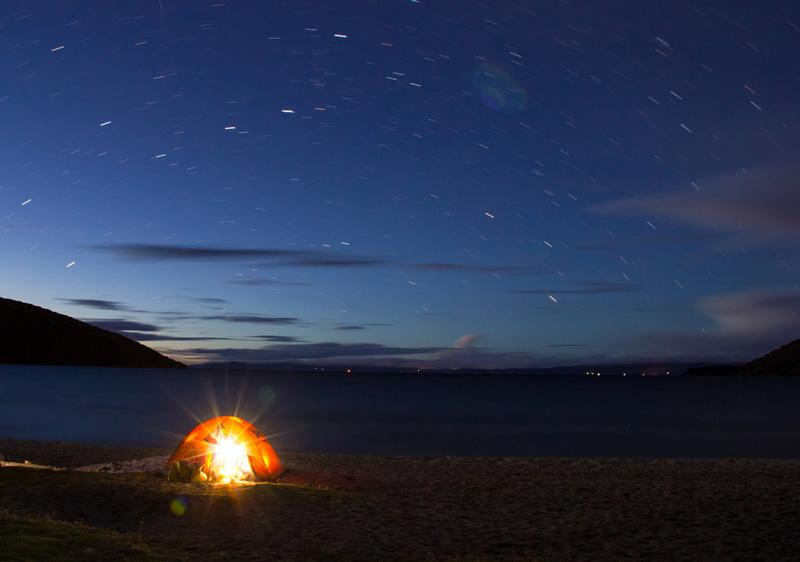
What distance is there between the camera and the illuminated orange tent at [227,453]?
60.6ft

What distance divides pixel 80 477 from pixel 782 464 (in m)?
19.1

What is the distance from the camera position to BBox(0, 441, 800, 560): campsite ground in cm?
1048

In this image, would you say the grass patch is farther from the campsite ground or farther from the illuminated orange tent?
the illuminated orange tent

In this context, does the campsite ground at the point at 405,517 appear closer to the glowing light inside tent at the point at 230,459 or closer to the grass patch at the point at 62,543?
the grass patch at the point at 62,543

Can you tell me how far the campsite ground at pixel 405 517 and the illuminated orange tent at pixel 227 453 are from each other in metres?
0.89

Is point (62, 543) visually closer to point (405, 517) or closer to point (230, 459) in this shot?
point (405, 517)

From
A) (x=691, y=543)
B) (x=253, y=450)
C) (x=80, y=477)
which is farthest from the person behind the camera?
(x=253, y=450)

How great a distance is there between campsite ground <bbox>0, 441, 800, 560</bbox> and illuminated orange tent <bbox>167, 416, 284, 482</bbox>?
2.92ft

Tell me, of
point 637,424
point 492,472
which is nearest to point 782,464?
point 492,472

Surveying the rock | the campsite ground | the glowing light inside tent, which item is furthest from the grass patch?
the glowing light inside tent

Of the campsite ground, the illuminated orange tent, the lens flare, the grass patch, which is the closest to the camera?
the grass patch

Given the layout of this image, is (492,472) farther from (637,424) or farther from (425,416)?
(425,416)

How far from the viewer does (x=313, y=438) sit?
50.6 metres

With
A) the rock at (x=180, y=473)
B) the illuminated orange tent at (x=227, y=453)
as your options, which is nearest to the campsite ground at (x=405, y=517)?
the rock at (x=180, y=473)
